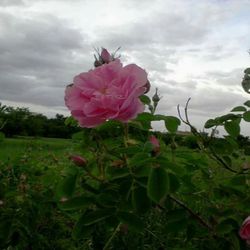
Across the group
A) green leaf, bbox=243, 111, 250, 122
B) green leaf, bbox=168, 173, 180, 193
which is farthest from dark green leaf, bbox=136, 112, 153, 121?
green leaf, bbox=243, 111, 250, 122

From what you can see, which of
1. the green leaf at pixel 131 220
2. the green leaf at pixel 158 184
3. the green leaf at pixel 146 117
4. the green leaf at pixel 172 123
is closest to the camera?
the green leaf at pixel 158 184

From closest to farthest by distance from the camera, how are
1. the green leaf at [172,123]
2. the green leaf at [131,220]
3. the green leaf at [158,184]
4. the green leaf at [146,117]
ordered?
the green leaf at [158,184]
the green leaf at [131,220]
the green leaf at [146,117]
the green leaf at [172,123]

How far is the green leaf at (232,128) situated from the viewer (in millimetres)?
1506

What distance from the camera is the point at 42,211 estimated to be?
6.80 ft

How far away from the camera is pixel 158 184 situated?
→ 117 centimetres

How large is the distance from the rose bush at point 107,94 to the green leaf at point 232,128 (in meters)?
0.41

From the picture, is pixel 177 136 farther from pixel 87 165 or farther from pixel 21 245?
pixel 21 245

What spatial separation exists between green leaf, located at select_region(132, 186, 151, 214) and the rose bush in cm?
19

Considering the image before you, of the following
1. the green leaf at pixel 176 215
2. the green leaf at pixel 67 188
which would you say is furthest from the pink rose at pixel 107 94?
the green leaf at pixel 176 215

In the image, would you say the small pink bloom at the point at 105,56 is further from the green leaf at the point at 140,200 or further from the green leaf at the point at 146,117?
the green leaf at the point at 140,200

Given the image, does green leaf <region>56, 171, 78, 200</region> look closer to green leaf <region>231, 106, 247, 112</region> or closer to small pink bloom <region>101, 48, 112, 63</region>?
small pink bloom <region>101, 48, 112, 63</region>

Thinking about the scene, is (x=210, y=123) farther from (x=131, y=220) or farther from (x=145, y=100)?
(x=131, y=220)

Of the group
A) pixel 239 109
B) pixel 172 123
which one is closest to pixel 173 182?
pixel 172 123

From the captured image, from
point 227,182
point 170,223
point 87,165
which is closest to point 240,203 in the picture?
point 227,182
